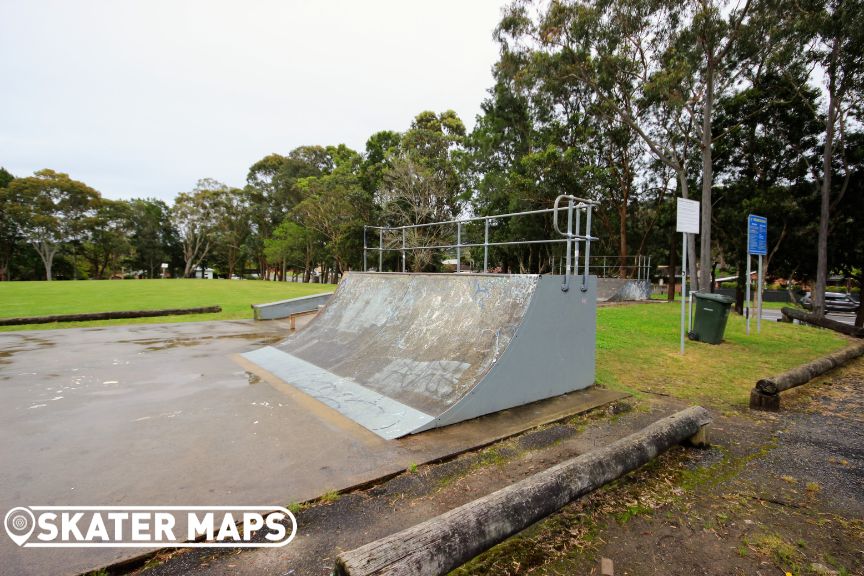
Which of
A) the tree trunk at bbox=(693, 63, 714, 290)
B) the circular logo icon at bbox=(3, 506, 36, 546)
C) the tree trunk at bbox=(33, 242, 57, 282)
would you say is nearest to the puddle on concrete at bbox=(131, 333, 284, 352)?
the circular logo icon at bbox=(3, 506, 36, 546)

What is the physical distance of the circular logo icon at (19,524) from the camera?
2.09 meters

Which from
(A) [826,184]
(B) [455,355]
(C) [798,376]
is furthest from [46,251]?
(A) [826,184]

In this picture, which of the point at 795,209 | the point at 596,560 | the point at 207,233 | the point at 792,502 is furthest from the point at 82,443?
the point at 207,233

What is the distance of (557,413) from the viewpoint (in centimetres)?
407

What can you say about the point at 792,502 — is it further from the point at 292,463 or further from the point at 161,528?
the point at 161,528

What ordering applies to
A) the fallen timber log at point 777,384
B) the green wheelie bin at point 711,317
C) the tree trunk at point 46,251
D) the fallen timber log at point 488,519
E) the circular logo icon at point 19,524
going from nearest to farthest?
the fallen timber log at point 488,519
the circular logo icon at point 19,524
the fallen timber log at point 777,384
the green wheelie bin at point 711,317
the tree trunk at point 46,251

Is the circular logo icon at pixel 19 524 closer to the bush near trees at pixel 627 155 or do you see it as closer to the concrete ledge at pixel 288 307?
the concrete ledge at pixel 288 307

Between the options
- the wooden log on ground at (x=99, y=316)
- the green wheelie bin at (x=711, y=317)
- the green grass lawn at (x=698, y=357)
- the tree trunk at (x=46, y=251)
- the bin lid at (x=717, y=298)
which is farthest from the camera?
the tree trunk at (x=46, y=251)

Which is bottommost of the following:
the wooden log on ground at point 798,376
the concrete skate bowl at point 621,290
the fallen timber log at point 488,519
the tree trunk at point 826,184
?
the wooden log on ground at point 798,376

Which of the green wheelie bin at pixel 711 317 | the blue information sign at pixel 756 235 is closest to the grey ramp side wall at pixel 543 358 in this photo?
the green wheelie bin at pixel 711 317

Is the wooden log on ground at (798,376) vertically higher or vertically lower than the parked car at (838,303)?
higher

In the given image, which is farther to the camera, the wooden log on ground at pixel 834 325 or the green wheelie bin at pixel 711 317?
the wooden log on ground at pixel 834 325

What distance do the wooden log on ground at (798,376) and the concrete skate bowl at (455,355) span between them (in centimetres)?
182

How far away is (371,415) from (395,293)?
2.49 meters
